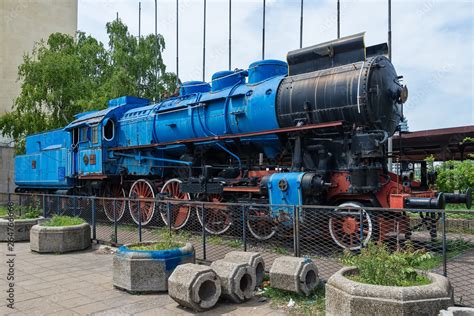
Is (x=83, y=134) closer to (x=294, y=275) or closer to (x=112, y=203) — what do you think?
(x=112, y=203)

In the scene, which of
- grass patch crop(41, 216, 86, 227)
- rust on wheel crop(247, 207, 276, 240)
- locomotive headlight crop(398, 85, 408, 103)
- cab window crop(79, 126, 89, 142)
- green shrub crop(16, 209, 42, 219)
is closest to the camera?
rust on wheel crop(247, 207, 276, 240)

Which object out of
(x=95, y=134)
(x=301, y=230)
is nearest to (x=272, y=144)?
(x=301, y=230)

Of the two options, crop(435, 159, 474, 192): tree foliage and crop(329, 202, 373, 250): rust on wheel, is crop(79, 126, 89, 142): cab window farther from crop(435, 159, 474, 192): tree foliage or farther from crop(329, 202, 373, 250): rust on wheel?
crop(435, 159, 474, 192): tree foliage

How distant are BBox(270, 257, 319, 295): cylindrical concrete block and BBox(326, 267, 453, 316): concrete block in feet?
3.59

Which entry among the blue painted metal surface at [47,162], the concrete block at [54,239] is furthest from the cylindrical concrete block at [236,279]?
the blue painted metal surface at [47,162]

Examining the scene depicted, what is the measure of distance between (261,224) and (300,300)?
11.4 feet

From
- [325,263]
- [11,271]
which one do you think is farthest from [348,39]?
[11,271]

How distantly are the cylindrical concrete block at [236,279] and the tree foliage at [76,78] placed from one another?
17164 millimetres

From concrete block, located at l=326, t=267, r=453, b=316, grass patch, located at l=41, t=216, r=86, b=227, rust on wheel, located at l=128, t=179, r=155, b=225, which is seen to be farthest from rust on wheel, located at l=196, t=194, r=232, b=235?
concrete block, located at l=326, t=267, r=453, b=316

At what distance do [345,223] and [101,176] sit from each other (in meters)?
9.20

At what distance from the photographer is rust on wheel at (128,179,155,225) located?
1193cm

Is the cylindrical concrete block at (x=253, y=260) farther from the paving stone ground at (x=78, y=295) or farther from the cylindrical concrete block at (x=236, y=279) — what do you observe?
the paving stone ground at (x=78, y=295)

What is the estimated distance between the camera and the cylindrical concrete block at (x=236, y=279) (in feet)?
17.7

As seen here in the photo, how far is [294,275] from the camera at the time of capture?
5.44 metres
